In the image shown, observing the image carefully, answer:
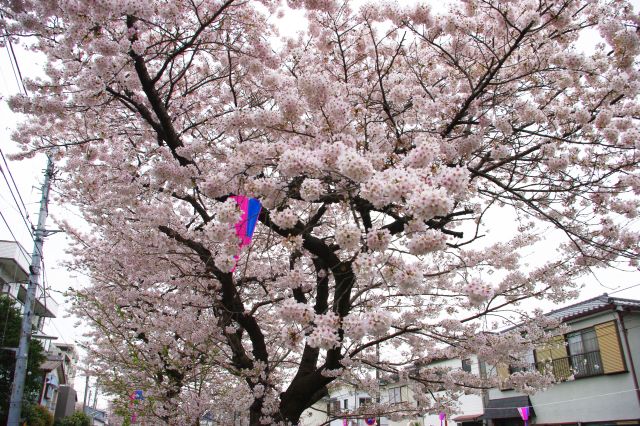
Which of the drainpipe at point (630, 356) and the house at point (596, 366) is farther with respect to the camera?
the house at point (596, 366)

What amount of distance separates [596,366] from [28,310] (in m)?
14.9

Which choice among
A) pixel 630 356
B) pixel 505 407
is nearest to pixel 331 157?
pixel 630 356

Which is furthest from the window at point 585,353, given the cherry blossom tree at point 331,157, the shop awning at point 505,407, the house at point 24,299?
the house at point 24,299

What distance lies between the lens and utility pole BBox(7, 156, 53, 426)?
920 centimetres

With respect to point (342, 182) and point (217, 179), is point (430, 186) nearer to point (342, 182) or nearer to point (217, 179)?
point (342, 182)

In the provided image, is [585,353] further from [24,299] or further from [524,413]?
[24,299]

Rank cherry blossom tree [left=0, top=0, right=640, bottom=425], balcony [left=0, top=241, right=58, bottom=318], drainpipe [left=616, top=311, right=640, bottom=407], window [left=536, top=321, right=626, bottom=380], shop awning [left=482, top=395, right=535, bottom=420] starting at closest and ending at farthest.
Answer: cherry blossom tree [left=0, top=0, right=640, bottom=425] → drainpipe [left=616, top=311, right=640, bottom=407] → window [left=536, top=321, right=626, bottom=380] → shop awning [left=482, top=395, right=535, bottom=420] → balcony [left=0, top=241, right=58, bottom=318]

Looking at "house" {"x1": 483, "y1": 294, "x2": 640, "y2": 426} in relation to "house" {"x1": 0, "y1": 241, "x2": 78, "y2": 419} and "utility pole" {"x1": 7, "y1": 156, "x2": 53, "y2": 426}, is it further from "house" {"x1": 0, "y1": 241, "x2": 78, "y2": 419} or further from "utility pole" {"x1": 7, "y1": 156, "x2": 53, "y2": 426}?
"house" {"x1": 0, "y1": 241, "x2": 78, "y2": 419}

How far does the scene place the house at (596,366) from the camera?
12234mm

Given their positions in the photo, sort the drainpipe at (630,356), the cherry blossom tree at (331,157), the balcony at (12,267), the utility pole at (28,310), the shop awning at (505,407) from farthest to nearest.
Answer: the balcony at (12,267) → the shop awning at (505,407) → the drainpipe at (630,356) → the utility pole at (28,310) → the cherry blossom tree at (331,157)

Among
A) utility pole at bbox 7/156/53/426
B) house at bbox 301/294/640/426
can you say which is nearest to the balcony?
utility pole at bbox 7/156/53/426

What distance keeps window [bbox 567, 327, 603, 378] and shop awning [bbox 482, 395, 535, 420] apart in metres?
2.74

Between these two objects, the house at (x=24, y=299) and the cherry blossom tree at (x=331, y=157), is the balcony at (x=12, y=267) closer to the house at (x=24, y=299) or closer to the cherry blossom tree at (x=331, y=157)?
the house at (x=24, y=299)

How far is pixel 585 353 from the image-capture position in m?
13.6
